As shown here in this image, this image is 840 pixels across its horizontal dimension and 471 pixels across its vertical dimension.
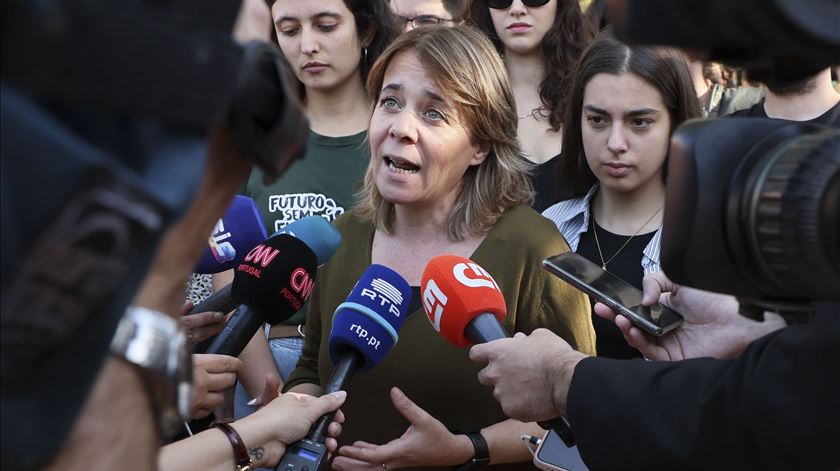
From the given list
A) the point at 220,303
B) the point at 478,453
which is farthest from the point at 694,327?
the point at 220,303

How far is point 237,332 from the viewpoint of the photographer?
8.40ft

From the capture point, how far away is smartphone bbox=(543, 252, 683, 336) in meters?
2.34

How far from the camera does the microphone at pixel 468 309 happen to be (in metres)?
2.47

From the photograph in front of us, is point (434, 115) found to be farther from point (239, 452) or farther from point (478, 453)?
point (239, 452)

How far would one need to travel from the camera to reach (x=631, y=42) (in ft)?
3.89

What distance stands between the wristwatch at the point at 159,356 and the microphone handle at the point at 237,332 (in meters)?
1.29

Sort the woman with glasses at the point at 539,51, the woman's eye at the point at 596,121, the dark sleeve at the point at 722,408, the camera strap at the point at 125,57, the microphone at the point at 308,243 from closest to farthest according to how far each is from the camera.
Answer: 1. the camera strap at the point at 125,57
2. the dark sleeve at the point at 722,408
3. the microphone at the point at 308,243
4. the woman's eye at the point at 596,121
5. the woman with glasses at the point at 539,51

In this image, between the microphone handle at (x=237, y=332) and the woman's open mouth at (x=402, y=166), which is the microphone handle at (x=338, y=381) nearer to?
the microphone handle at (x=237, y=332)

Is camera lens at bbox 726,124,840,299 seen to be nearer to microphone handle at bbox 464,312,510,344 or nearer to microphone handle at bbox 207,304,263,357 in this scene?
microphone handle at bbox 464,312,510,344

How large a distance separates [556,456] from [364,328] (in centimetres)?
57

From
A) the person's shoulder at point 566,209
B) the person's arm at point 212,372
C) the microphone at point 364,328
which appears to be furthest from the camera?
the person's shoulder at point 566,209

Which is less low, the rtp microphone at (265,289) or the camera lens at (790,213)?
the camera lens at (790,213)

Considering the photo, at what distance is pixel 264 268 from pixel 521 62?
8.44ft

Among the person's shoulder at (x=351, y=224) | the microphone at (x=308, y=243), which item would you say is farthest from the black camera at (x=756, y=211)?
the person's shoulder at (x=351, y=224)
